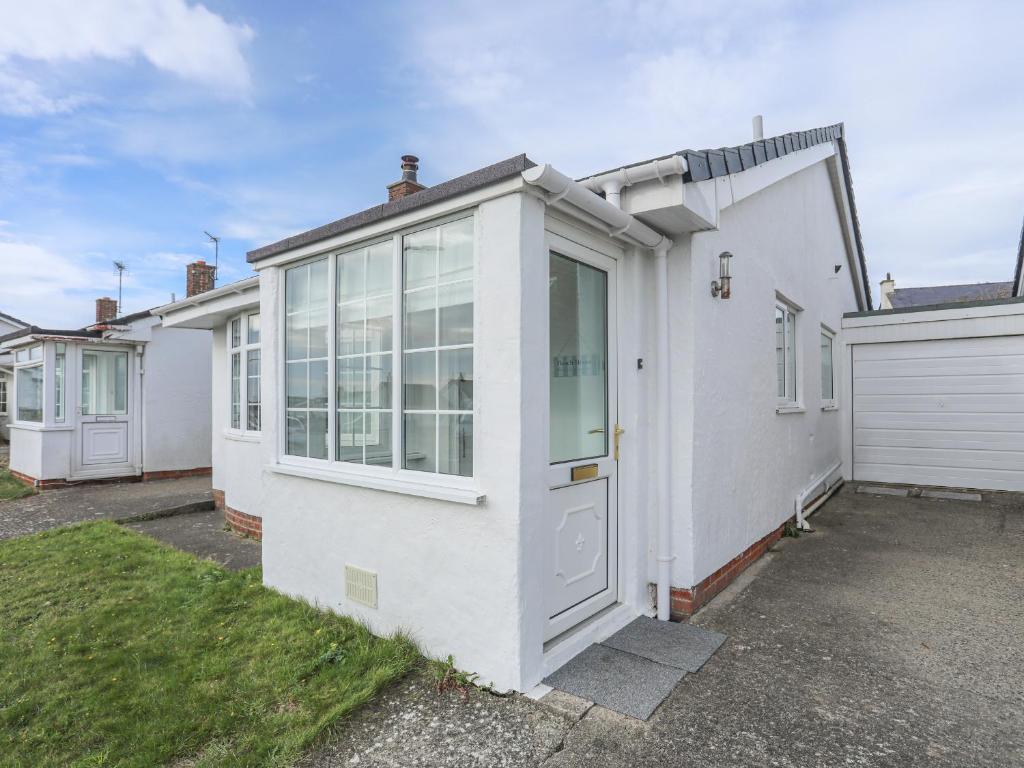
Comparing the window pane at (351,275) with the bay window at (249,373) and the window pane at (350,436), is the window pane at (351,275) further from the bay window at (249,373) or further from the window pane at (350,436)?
the bay window at (249,373)

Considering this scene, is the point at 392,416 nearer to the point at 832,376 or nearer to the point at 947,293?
the point at 832,376

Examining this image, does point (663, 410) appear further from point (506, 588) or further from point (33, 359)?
point (33, 359)

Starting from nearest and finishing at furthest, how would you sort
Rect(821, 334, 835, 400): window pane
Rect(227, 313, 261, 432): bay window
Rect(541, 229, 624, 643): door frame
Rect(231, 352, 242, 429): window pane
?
1. Rect(541, 229, 624, 643): door frame
2. Rect(227, 313, 261, 432): bay window
3. Rect(231, 352, 242, 429): window pane
4. Rect(821, 334, 835, 400): window pane

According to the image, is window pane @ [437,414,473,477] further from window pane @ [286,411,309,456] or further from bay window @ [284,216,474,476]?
window pane @ [286,411,309,456]

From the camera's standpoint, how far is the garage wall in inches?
320

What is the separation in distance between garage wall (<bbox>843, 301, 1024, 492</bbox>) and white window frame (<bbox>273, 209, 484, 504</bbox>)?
8725 millimetres

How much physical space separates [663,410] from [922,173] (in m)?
11.2

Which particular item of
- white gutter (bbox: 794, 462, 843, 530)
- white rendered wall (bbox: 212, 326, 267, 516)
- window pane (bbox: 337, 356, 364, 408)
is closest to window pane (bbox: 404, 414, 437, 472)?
window pane (bbox: 337, 356, 364, 408)

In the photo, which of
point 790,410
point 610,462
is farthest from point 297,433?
point 790,410

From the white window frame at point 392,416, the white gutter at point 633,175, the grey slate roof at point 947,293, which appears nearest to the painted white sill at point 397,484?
the white window frame at point 392,416

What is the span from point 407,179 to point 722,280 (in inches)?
111

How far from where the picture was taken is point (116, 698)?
299cm

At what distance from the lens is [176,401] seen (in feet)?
36.6

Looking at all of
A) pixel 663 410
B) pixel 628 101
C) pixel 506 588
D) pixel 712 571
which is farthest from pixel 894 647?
pixel 628 101
